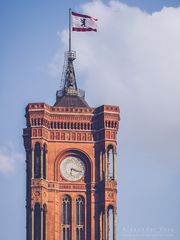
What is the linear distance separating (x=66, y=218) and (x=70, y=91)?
48.6 ft

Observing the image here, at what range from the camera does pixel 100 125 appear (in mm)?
145875

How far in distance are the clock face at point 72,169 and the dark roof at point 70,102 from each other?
243 inches

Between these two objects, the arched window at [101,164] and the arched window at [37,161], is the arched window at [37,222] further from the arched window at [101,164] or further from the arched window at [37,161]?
the arched window at [101,164]

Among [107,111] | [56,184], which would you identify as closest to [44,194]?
[56,184]

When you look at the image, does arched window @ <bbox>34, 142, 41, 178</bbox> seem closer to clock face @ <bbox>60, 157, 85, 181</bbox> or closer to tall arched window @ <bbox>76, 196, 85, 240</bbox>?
clock face @ <bbox>60, 157, 85, 181</bbox>

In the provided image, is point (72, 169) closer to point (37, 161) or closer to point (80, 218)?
point (37, 161)

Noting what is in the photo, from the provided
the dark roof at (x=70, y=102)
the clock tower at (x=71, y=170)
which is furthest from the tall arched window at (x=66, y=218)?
the dark roof at (x=70, y=102)

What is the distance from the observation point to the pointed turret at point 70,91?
5827 inches

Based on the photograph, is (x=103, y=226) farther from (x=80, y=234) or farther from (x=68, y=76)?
(x=68, y=76)

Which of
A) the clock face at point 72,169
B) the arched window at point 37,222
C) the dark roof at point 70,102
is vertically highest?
the dark roof at point 70,102

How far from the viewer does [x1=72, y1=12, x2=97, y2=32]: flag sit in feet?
481

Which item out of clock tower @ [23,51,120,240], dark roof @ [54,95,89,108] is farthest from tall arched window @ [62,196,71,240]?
dark roof @ [54,95,89,108]

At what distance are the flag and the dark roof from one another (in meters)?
7.47

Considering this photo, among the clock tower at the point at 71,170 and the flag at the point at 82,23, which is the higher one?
the flag at the point at 82,23
